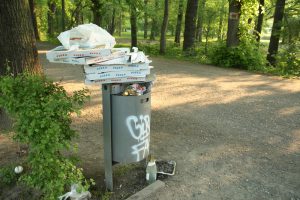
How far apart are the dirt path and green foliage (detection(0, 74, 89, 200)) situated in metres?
0.79

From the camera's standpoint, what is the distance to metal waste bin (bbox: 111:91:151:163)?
3.10 m

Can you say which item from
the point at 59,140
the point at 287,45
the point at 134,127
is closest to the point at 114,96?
the point at 134,127

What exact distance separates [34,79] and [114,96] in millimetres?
802

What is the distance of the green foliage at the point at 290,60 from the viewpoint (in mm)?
10899

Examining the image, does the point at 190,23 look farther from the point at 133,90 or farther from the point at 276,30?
the point at 133,90

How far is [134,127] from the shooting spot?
318cm

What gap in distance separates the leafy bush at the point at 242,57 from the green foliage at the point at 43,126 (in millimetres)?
8377

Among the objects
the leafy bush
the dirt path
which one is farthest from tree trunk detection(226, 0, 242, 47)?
the dirt path

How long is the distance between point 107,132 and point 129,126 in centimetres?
25

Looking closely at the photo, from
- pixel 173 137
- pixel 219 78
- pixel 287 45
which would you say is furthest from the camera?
pixel 287 45

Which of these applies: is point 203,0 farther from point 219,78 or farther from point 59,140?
point 59,140

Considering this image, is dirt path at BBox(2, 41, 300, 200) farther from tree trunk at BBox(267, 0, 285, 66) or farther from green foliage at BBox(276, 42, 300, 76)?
tree trunk at BBox(267, 0, 285, 66)

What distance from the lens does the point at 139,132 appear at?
3.23 m

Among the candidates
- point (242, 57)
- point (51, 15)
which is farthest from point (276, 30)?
point (51, 15)
